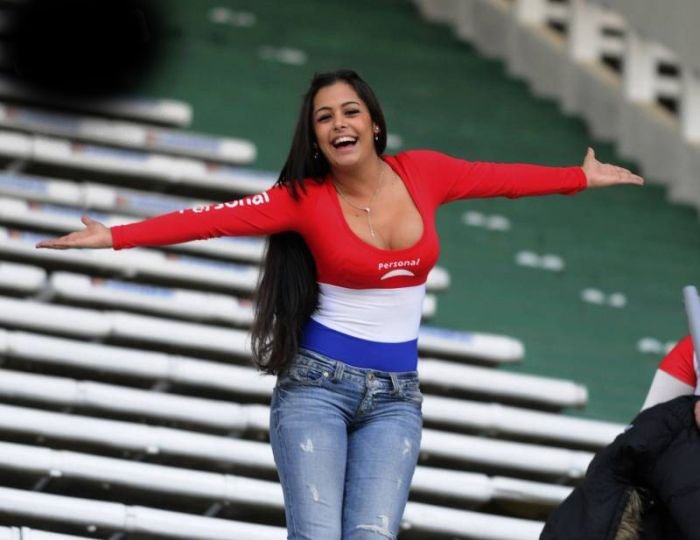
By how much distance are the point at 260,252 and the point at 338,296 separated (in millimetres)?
3472

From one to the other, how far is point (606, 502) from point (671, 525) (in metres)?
0.17

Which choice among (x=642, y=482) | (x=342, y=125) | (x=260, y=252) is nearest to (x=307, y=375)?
(x=342, y=125)

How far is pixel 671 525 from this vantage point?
4.89 metres

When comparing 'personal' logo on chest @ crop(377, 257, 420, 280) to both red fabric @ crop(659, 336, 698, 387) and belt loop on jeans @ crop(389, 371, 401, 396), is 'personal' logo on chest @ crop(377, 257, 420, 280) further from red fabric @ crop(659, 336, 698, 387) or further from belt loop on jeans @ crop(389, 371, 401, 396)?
red fabric @ crop(659, 336, 698, 387)

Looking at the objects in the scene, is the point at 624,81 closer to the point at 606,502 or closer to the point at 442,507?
the point at 442,507

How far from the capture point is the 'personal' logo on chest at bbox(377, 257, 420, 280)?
466 centimetres

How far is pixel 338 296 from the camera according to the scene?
4.73 metres

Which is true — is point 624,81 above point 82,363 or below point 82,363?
above

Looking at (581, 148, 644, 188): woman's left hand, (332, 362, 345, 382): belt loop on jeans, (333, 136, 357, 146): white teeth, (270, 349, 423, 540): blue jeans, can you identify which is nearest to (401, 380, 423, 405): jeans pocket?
(270, 349, 423, 540): blue jeans

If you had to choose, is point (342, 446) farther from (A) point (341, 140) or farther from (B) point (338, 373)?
(A) point (341, 140)

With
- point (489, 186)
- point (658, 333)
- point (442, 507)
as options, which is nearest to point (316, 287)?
point (489, 186)

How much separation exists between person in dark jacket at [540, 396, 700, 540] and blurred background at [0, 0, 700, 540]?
1.34m

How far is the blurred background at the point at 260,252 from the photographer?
251 inches

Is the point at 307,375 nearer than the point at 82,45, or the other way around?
the point at 307,375
